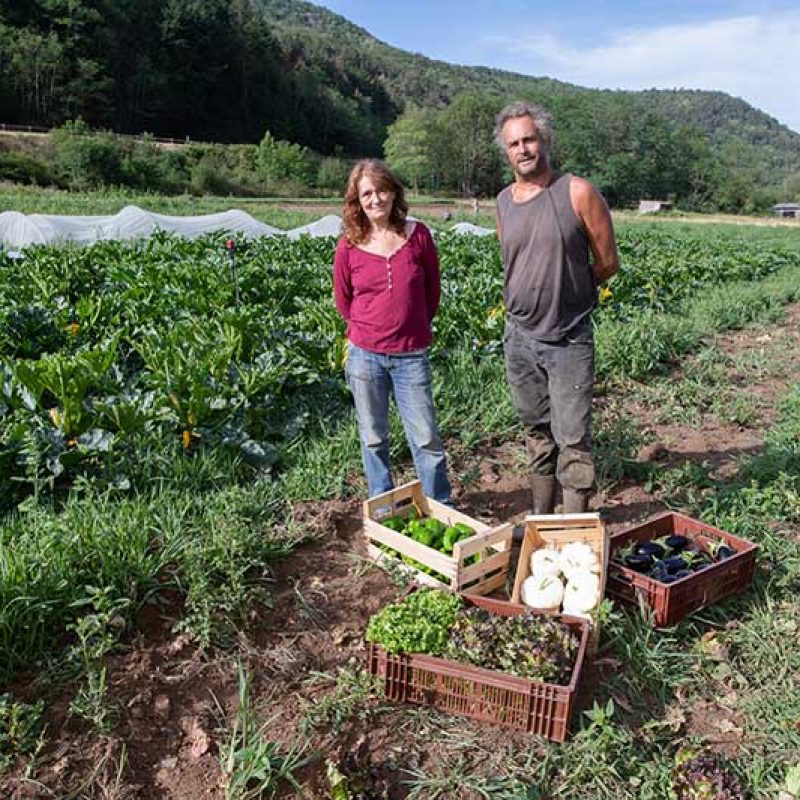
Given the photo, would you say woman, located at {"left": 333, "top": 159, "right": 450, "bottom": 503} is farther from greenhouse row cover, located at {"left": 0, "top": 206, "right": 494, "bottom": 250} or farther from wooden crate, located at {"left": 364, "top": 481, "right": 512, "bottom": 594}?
greenhouse row cover, located at {"left": 0, "top": 206, "right": 494, "bottom": 250}

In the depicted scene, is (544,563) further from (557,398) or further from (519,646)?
(557,398)

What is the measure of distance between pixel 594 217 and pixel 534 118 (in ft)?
1.58

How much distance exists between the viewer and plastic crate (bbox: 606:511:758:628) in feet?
9.73

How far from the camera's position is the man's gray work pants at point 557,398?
324cm

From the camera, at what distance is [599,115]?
8338 centimetres

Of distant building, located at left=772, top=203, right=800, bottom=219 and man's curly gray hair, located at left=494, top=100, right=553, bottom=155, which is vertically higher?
distant building, located at left=772, top=203, right=800, bottom=219

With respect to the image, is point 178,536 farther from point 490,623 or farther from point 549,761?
point 549,761

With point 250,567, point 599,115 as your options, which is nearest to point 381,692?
point 250,567

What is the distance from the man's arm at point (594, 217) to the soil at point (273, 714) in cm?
170

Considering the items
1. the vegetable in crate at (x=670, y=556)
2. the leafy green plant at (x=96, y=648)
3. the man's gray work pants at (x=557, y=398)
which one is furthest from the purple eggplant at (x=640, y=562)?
the leafy green plant at (x=96, y=648)

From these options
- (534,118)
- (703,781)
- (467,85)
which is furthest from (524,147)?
(467,85)

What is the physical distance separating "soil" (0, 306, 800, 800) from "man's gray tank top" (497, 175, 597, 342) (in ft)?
4.60

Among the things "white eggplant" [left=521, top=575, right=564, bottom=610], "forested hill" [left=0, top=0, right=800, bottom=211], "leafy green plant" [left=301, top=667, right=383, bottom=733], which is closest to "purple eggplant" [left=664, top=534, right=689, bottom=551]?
"white eggplant" [left=521, top=575, right=564, bottom=610]

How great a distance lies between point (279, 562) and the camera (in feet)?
11.2
